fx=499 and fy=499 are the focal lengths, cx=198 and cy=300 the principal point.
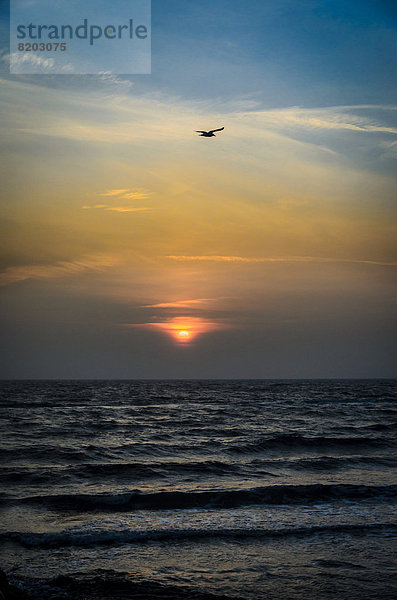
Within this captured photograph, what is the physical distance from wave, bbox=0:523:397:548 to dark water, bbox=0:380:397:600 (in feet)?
0.13

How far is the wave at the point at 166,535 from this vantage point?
9680 millimetres

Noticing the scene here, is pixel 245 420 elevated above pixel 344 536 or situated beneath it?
situated beneath

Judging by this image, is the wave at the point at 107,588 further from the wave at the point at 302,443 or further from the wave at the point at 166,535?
the wave at the point at 302,443

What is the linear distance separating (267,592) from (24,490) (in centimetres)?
885

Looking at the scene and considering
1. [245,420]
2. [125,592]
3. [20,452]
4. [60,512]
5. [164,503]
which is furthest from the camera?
[245,420]

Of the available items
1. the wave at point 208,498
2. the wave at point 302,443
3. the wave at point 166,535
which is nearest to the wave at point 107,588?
the wave at point 166,535

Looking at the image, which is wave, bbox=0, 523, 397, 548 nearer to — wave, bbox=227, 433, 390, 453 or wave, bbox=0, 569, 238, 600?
wave, bbox=0, 569, 238, 600

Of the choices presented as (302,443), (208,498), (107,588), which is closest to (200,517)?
(208,498)

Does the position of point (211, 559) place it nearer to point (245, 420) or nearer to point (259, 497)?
point (259, 497)

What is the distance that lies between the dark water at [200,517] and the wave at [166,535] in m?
0.04

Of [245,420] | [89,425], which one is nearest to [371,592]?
[89,425]

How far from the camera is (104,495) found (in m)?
13.6

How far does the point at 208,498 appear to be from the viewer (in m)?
13.3

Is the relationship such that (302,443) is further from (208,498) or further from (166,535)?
(166,535)
